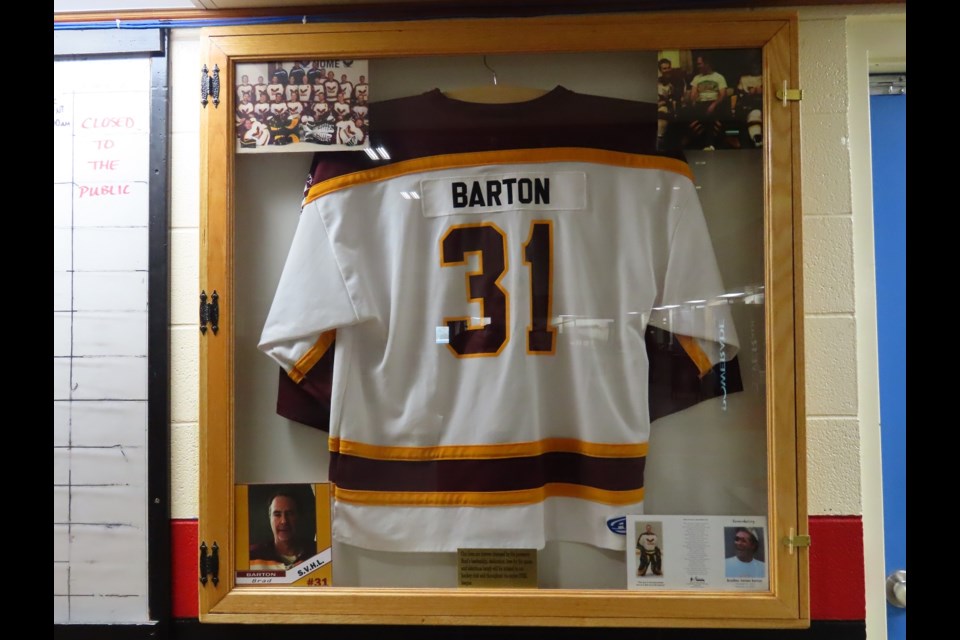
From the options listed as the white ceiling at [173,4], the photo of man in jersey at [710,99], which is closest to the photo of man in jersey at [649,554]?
the photo of man in jersey at [710,99]

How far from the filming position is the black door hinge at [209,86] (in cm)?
139

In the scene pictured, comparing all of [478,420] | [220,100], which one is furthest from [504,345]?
[220,100]

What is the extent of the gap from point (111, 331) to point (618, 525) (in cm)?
124

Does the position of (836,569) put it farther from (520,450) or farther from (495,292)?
(495,292)

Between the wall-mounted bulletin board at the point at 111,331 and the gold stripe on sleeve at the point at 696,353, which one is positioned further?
the wall-mounted bulletin board at the point at 111,331

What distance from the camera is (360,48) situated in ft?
4.51

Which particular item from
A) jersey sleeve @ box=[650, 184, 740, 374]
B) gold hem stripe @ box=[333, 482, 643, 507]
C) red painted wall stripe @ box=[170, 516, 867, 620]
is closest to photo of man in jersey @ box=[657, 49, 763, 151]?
jersey sleeve @ box=[650, 184, 740, 374]

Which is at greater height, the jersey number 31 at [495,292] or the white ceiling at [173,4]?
the white ceiling at [173,4]

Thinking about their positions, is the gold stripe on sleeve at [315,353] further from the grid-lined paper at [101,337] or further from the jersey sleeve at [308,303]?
the grid-lined paper at [101,337]

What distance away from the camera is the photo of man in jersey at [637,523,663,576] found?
4.42ft

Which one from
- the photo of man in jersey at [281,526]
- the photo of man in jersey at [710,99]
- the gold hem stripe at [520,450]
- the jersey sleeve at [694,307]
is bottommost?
the photo of man in jersey at [281,526]

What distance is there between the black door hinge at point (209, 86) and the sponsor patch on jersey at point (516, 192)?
536 millimetres
